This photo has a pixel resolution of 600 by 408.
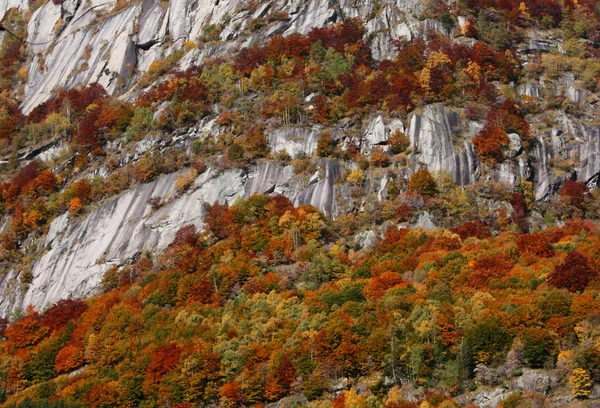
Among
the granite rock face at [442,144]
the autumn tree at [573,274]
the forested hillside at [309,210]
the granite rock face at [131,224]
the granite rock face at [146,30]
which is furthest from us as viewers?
the granite rock face at [146,30]

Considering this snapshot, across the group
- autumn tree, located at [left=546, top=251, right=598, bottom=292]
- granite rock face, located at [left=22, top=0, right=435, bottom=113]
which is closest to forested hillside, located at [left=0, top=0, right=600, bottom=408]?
autumn tree, located at [left=546, top=251, right=598, bottom=292]

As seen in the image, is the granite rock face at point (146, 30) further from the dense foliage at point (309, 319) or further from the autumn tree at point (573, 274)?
the autumn tree at point (573, 274)

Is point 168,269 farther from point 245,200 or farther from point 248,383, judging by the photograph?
point 248,383

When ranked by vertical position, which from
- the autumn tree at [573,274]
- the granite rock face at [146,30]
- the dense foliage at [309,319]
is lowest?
the autumn tree at [573,274]

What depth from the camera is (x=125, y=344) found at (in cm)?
7175

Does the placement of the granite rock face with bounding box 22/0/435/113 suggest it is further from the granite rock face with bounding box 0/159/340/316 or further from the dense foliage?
the dense foliage

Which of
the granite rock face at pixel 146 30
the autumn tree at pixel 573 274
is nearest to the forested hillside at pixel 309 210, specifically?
the autumn tree at pixel 573 274

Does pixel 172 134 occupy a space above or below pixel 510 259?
above

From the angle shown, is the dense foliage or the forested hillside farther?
the forested hillside

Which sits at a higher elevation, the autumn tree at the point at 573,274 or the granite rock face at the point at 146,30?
the granite rock face at the point at 146,30

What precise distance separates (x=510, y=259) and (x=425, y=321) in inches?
527

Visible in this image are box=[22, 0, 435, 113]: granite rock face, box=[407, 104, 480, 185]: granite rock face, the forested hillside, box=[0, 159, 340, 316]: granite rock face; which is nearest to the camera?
the forested hillside

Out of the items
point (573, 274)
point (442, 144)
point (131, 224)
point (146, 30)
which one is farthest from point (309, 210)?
point (146, 30)

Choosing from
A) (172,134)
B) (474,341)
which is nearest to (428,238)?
(474,341)
